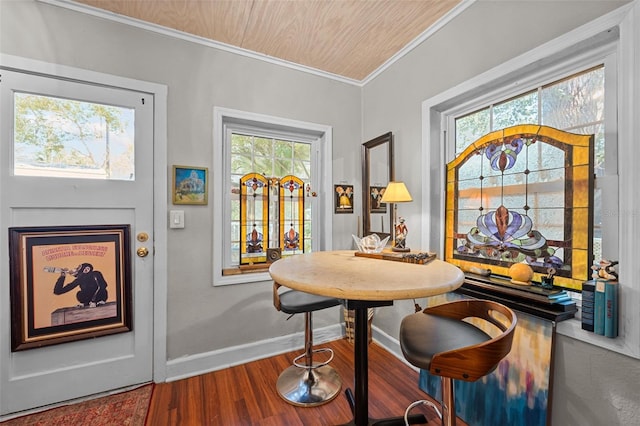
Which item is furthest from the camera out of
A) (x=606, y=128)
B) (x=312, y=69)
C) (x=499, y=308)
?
(x=312, y=69)

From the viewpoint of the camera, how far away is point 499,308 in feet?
3.59

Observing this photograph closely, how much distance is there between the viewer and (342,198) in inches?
108

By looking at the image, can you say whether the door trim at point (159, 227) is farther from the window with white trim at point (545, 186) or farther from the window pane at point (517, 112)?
the window pane at point (517, 112)

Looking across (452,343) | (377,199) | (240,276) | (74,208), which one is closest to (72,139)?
(74,208)

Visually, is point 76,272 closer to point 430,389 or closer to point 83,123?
point 83,123

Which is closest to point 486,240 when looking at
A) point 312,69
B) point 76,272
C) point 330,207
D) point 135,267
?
point 330,207

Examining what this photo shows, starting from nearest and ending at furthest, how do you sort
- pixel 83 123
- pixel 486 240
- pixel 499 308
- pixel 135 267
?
pixel 499 308 → pixel 486 240 → pixel 83 123 → pixel 135 267

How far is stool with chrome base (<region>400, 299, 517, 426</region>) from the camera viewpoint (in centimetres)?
89

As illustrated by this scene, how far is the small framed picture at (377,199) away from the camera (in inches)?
100

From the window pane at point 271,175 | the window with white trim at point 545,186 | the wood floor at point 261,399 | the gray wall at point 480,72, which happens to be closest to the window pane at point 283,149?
the window pane at point 271,175

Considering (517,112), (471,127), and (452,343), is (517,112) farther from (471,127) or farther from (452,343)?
(452,343)

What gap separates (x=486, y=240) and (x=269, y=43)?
2.20 meters

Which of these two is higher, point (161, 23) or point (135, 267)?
point (161, 23)

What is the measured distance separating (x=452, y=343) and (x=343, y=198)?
72.6 inches
